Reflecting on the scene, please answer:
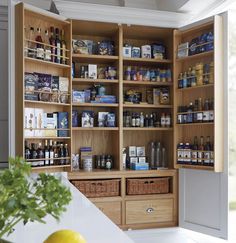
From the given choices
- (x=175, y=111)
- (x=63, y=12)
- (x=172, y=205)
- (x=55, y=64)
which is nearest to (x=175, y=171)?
(x=172, y=205)

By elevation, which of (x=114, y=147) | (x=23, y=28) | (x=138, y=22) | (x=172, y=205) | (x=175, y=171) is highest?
(x=138, y=22)

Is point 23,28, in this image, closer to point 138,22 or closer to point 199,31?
point 138,22

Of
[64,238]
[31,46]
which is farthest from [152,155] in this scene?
[64,238]

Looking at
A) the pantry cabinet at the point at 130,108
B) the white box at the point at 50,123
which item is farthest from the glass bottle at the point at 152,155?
the white box at the point at 50,123

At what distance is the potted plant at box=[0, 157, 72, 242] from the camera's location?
1.88 ft

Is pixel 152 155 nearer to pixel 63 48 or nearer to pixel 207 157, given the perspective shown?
pixel 207 157

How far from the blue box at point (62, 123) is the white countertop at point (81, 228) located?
5.67ft

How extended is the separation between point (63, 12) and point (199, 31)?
140cm

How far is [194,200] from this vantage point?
3395mm

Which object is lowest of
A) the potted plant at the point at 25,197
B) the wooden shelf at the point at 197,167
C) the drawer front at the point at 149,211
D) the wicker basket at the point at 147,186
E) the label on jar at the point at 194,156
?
the drawer front at the point at 149,211

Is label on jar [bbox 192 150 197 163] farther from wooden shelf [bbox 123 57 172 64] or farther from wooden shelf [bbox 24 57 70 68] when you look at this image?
wooden shelf [bbox 24 57 70 68]

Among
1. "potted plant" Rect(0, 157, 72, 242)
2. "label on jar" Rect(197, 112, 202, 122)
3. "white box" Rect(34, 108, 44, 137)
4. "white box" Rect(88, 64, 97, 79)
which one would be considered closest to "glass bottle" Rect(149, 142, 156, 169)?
"label on jar" Rect(197, 112, 202, 122)

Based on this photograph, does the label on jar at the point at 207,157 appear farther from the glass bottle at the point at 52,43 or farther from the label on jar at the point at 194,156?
the glass bottle at the point at 52,43

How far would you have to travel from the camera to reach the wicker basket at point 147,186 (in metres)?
3.45
